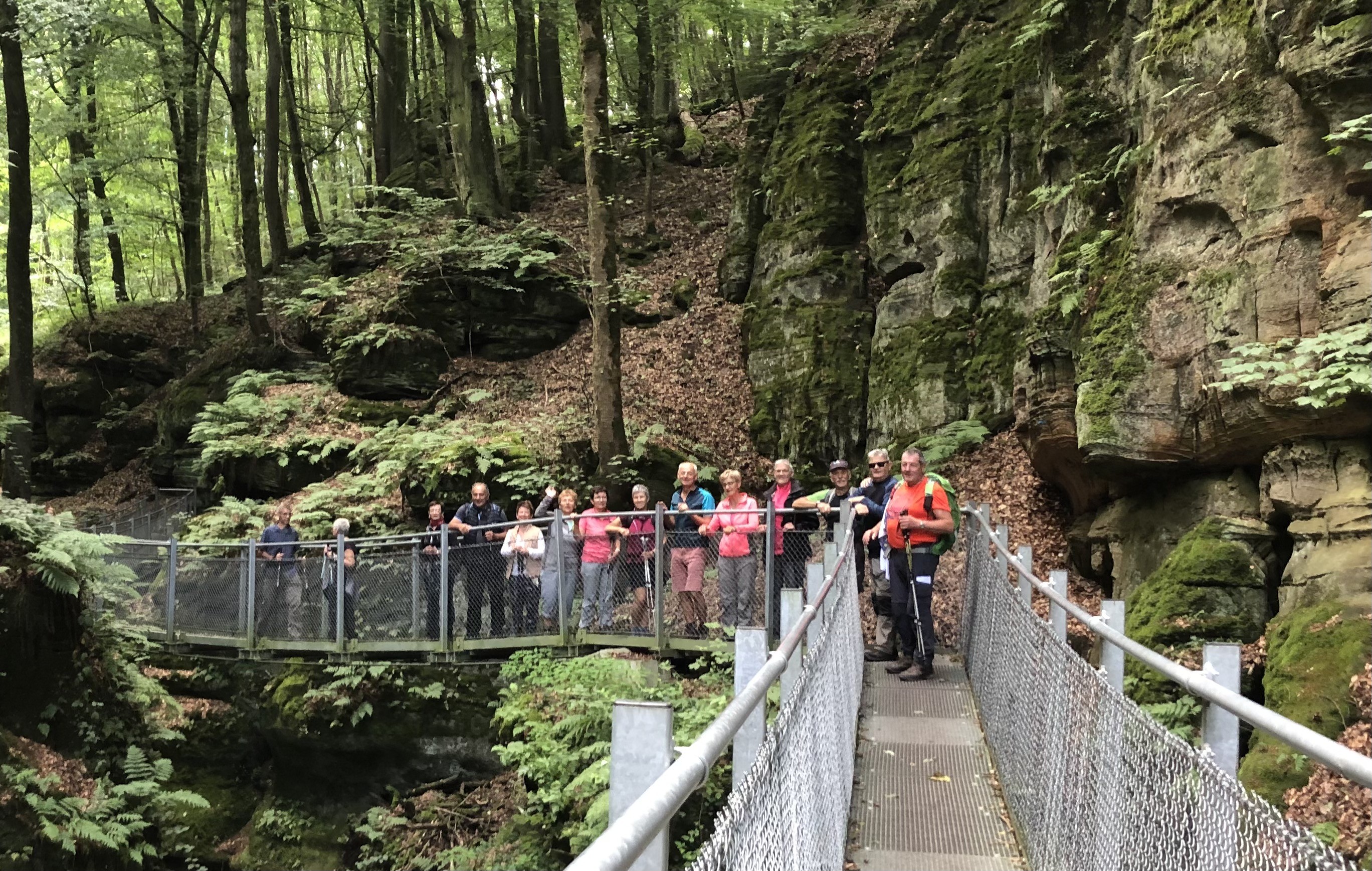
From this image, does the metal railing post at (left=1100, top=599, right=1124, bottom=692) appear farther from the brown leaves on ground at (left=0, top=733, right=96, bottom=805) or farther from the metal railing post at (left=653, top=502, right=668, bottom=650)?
the brown leaves on ground at (left=0, top=733, right=96, bottom=805)

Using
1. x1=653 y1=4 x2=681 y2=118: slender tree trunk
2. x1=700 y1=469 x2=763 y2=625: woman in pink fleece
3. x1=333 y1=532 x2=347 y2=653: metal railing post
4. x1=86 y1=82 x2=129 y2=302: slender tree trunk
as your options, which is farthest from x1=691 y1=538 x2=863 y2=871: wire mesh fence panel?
x1=86 y1=82 x2=129 y2=302: slender tree trunk

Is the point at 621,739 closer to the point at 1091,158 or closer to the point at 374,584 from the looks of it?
the point at 374,584

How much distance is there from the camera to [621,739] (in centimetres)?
162

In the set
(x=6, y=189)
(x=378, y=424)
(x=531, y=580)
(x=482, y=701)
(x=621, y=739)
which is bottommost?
A: (x=482, y=701)

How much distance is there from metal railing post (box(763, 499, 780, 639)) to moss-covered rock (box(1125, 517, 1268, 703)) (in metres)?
3.24

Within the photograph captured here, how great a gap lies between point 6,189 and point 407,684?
24.0 m

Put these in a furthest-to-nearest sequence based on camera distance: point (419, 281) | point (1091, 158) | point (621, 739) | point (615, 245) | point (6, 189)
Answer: point (6, 189) → point (419, 281) → point (615, 245) → point (1091, 158) → point (621, 739)

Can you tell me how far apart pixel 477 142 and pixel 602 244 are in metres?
10.3

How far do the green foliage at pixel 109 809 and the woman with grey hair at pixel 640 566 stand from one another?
5149 millimetres

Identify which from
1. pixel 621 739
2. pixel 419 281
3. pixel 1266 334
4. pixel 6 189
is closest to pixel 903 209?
pixel 1266 334

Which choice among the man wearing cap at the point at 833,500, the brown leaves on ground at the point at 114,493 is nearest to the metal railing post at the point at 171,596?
the man wearing cap at the point at 833,500

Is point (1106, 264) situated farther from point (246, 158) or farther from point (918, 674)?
point (246, 158)

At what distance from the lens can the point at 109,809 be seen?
9352mm

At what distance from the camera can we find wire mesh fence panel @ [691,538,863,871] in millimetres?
2045
